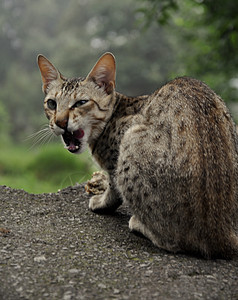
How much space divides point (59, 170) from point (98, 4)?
59.9 feet

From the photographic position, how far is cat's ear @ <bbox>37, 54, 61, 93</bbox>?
14.4ft

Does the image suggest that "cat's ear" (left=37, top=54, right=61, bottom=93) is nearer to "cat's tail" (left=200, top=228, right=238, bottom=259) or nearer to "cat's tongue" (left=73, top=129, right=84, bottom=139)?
"cat's tongue" (left=73, top=129, right=84, bottom=139)

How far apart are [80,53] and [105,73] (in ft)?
64.0

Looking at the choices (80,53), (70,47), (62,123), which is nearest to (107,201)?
(62,123)

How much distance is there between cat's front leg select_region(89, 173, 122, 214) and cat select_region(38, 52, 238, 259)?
255 mm

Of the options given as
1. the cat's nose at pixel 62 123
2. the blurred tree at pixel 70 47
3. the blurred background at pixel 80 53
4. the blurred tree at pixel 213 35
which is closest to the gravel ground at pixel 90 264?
the cat's nose at pixel 62 123

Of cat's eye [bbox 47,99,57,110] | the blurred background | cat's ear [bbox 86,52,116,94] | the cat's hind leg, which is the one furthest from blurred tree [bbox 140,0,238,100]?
the cat's hind leg

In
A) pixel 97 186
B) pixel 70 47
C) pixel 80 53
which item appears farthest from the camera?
pixel 70 47

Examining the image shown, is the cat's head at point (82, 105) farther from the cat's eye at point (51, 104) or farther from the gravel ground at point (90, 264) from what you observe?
the gravel ground at point (90, 264)

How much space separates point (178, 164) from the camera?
3.35m

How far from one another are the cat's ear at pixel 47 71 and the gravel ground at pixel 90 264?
1474 millimetres

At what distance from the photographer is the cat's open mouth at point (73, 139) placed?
4.09 m

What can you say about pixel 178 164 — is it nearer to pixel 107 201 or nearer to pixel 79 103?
pixel 107 201

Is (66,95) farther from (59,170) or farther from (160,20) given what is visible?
(59,170)
